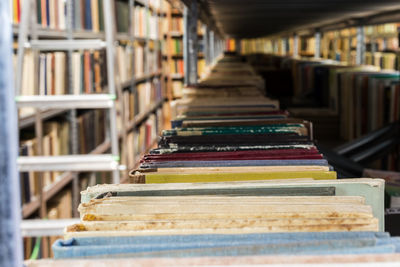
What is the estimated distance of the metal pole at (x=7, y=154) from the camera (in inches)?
17.2

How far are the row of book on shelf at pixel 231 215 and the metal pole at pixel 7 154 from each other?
0.03 m

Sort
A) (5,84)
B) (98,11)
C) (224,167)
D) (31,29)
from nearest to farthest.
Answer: (5,84) → (224,167) → (31,29) → (98,11)

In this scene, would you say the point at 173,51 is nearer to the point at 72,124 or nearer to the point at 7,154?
the point at 72,124

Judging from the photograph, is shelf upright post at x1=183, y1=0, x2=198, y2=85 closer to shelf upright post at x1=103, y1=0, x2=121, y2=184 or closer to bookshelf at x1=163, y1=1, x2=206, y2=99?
shelf upright post at x1=103, y1=0, x2=121, y2=184

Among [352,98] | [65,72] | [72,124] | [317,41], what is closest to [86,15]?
[65,72]

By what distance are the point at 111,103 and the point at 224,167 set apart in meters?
1.18

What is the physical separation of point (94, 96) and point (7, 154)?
1.46 meters

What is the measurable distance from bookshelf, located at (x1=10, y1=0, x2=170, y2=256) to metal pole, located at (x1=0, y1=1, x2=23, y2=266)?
141 centimetres

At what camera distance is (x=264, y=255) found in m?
0.49

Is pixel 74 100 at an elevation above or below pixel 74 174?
above

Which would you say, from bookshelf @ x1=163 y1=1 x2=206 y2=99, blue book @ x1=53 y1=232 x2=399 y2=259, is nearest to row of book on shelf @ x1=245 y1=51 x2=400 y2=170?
blue book @ x1=53 y1=232 x2=399 y2=259

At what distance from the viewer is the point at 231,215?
0.57 meters

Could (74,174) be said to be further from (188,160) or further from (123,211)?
(123,211)

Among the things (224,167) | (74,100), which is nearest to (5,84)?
(224,167)
